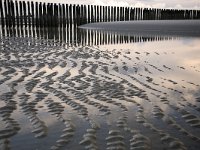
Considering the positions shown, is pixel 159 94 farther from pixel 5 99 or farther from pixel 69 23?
pixel 69 23

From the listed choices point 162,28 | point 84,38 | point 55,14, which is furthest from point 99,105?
point 55,14

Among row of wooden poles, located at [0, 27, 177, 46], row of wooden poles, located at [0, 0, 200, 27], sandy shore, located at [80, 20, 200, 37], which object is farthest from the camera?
row of wooden poles, located at [0, 0, 200, 27]

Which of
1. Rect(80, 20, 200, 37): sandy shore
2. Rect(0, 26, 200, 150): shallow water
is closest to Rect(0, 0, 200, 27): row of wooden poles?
Rect(80, 20, 200, 37): sandy shore

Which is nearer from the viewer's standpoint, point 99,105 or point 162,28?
point 99,105

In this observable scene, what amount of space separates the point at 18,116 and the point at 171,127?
6.77 feet

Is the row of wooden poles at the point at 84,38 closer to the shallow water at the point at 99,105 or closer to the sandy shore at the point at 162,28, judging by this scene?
the sandy shore at the point at 162,28

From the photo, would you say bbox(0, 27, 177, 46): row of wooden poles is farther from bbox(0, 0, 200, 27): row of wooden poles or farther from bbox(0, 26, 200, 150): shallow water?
bbox(0, 0, 200, 27): row of wooden poles

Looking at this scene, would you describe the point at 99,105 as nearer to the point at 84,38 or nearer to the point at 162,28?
the point at 84,38

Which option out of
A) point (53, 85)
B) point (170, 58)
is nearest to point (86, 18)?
point (170, 58)

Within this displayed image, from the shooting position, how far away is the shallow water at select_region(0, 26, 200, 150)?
3.32 meters

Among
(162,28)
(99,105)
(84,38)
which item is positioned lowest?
(99,105)

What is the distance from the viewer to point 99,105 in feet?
15.0

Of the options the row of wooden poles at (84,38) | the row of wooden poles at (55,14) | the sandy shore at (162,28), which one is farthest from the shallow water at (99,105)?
the row of wooden poles at (55,14)

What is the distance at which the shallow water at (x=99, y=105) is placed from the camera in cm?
332
